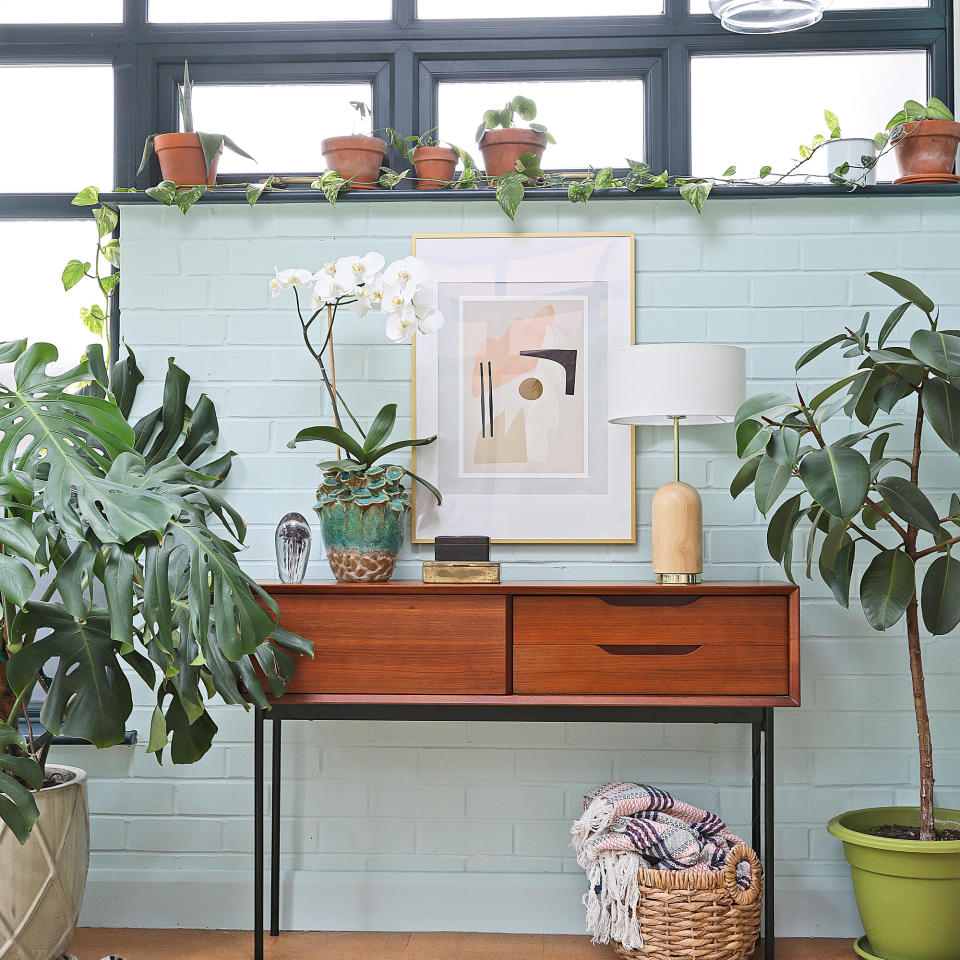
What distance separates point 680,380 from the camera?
2279mm

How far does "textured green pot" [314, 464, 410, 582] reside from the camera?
2.38m

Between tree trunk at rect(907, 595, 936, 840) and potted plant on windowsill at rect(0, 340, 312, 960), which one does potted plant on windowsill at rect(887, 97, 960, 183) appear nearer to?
tree trunk at rect(907, 595, 936, 840)

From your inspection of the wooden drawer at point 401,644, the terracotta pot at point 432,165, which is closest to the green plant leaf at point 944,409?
the wooden drawer at point 401,644

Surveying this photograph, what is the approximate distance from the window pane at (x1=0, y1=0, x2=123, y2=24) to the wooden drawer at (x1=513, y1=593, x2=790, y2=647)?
223cm

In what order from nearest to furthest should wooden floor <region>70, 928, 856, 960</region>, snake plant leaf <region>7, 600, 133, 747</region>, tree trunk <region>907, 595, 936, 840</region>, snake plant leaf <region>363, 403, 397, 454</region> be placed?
snake plant leaf <region>7, 600, 133, 747</region>, tree trunk <region>907, 595, 936, 840</region>, wooden floor <region>70, 928, 856, 960</region>, snake plant leaf <region>363, 403, 397, 454</region>

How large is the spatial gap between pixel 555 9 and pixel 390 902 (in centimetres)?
261

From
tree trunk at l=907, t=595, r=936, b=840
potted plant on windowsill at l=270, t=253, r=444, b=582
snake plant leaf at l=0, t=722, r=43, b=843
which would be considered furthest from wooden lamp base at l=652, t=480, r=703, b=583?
snake plant leaf at l=0, t=722, r=43, b=843

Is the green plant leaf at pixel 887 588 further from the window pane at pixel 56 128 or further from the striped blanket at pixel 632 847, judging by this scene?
the window pane at pixel 56 128

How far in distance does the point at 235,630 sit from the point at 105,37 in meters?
2.07

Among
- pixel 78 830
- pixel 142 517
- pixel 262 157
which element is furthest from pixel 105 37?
pixel 78 830

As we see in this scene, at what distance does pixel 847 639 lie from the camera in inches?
101

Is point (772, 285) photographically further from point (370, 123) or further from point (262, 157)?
point (262, 157)

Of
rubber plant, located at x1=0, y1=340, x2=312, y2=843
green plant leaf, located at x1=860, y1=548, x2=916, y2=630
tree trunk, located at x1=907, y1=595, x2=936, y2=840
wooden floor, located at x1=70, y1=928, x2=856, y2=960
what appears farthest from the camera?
wooden floor, located at x1=70, y1=928, x2=856, y2=960

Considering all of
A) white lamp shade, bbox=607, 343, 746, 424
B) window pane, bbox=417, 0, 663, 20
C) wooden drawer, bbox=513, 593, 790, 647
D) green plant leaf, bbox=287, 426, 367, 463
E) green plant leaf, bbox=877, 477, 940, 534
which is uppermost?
window pane, bbox=417, 0, 663, 20
